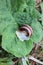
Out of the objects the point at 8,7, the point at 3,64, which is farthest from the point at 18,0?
the point at 3,64

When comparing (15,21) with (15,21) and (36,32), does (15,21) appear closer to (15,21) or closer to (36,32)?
(15,21)

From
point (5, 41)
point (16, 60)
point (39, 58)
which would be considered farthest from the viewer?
point (39, 58)

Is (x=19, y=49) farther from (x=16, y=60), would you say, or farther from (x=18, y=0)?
(x=18, y=0)

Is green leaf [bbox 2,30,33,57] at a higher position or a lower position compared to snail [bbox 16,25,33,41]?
lower

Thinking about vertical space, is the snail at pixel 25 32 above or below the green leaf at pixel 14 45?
above

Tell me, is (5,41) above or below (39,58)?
above
